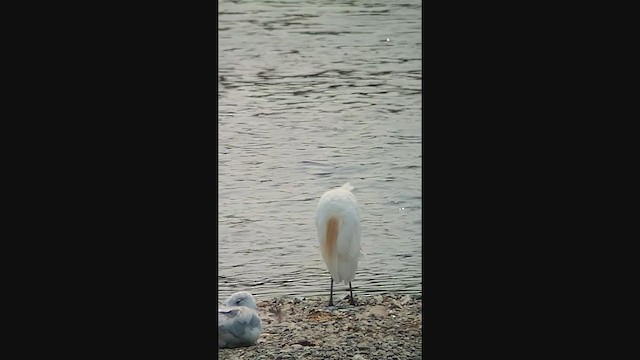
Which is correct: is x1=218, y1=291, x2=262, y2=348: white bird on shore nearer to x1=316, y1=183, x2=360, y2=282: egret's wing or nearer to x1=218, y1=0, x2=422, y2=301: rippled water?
x1=218, y1=0, x2=422, y2=301: rippled water

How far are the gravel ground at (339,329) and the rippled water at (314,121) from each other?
2.2 inches

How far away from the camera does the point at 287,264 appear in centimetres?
265

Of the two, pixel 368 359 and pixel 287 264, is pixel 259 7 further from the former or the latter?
pixel 368 359

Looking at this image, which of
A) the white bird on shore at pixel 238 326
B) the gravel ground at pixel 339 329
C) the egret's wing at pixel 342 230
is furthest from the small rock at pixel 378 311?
the white bird on shore at pixel 238 326

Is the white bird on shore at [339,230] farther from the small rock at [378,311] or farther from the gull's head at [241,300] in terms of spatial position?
the gull's head at [241,300]

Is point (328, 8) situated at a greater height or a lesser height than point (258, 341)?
greater

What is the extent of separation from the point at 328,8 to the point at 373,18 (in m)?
0.13

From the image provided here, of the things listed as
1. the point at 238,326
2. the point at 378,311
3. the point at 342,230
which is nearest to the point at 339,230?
the point at 342,230

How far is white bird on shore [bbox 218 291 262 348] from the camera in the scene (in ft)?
8.12

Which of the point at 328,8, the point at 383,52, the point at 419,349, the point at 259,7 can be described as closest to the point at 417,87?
the point at 383,52

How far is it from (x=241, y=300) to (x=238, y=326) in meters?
0.11

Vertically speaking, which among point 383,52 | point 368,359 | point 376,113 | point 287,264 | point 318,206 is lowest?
point 368,359

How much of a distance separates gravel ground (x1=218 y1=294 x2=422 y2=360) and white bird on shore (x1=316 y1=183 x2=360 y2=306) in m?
0.06

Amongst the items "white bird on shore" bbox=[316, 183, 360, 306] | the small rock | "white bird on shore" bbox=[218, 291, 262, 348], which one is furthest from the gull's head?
the small rock
